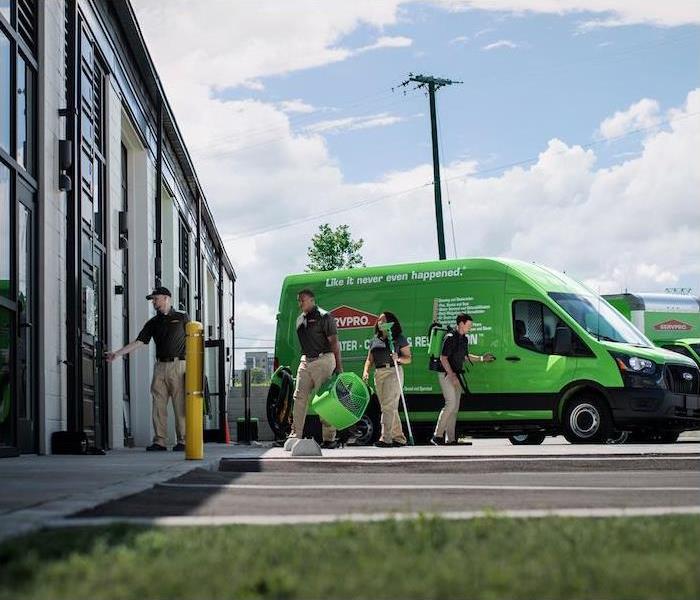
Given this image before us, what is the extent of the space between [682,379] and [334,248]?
34593 mm

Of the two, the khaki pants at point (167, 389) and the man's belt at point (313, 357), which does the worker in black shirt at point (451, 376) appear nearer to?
the man's belt at point (313, 357)

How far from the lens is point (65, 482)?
7930 mm

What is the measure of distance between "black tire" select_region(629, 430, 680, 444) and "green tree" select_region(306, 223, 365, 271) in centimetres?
3337

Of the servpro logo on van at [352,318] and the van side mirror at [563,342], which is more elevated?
the servpro logo on van at [352,318]

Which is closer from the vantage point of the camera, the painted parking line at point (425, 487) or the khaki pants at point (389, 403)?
the painted parking line at point (425, 487)

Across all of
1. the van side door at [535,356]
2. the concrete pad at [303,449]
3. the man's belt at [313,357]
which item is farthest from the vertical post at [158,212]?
the concrete pad at [303,449]

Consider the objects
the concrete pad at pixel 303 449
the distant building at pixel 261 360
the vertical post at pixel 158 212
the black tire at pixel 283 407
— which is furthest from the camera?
the distant building at pixel 261 360

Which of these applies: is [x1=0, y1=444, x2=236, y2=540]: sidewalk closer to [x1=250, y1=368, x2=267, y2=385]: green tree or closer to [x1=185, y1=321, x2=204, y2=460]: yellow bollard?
[x1=185, y1=321, x2=204, y2=460]: yellow bollard

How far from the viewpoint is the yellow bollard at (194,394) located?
A: 11.5 metres

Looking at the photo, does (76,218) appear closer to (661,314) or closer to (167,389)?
(167,389)

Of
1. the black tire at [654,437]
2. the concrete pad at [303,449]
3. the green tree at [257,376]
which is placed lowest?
the black tire at [654,437]

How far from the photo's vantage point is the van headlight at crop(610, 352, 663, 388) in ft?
50.8

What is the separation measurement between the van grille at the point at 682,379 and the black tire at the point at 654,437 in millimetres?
658

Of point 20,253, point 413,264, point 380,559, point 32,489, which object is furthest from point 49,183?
point 380,559
